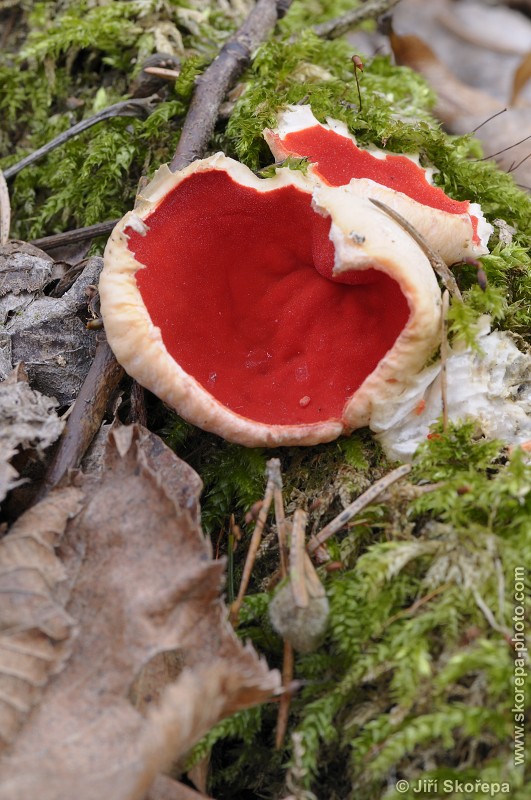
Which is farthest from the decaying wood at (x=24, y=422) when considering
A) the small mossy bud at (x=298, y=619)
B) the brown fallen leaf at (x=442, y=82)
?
the brown fallen leaf at (x=442, y=82)

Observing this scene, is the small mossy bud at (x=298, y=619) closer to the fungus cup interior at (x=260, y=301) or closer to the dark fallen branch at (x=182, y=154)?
the fungus cup interior at (x=260, y=301)

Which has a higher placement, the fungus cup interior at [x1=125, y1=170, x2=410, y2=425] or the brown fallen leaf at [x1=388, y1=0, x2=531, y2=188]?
the fungus cup interior at [x1=125, y1=170, x2=410, y2=425]

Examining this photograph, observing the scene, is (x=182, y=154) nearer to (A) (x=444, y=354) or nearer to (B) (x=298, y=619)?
(A) (x=444, y=354)

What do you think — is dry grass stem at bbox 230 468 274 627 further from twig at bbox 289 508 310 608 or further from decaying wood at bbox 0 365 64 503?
decaying wood at bbox 0 365 64 503

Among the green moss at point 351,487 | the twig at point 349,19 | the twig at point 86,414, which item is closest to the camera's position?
the green moss at point 351,487

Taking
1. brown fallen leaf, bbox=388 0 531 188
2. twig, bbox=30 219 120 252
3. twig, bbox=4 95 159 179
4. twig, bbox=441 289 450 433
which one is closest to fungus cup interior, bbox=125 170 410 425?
twig, bbox=441 289 450 433

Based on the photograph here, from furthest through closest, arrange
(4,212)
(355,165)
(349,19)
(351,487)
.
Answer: (349,19) < (4,212) < (355,165) < (351,487)

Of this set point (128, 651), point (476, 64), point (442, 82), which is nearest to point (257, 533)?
point (128, 651)
